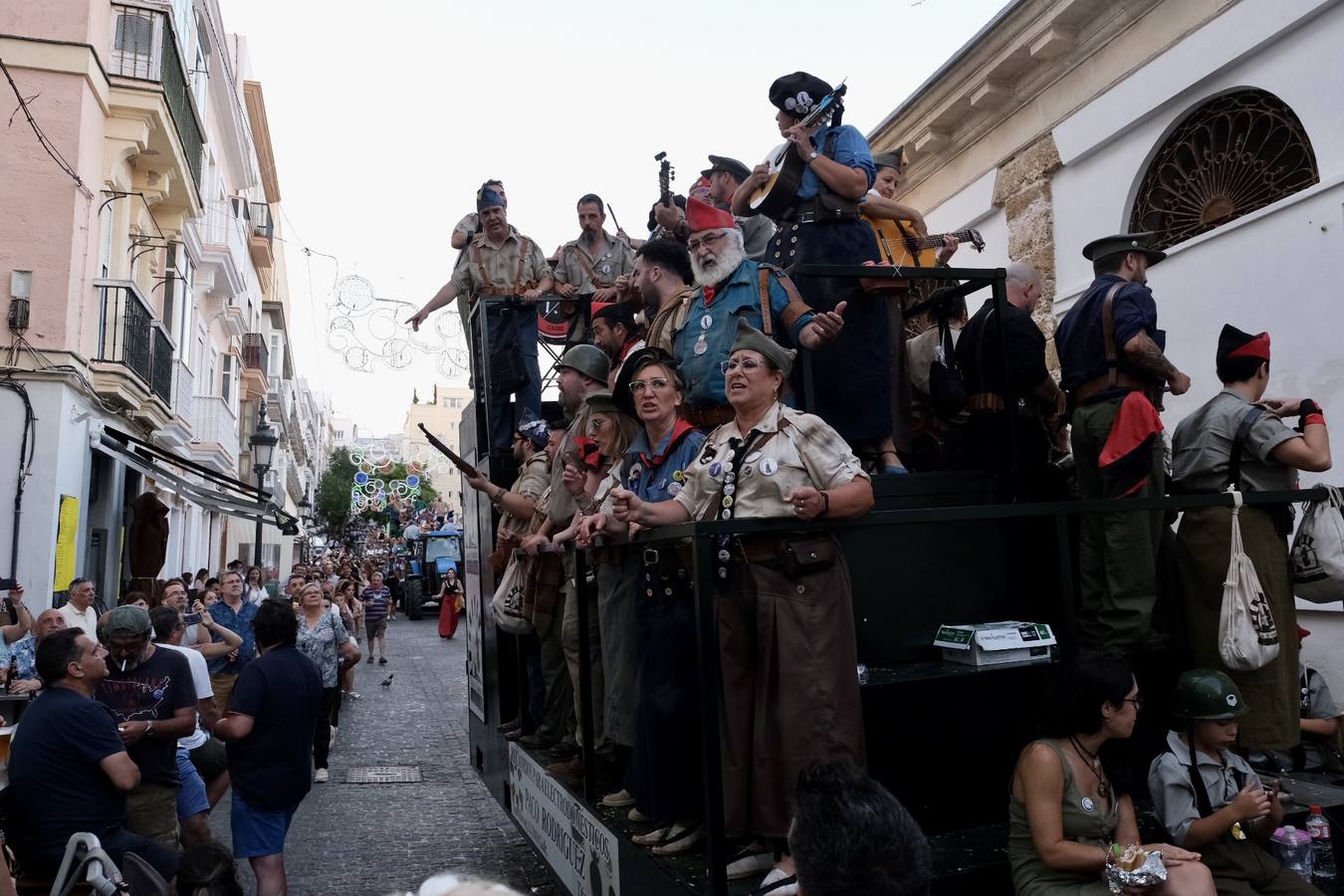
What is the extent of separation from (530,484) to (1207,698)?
3.35 m

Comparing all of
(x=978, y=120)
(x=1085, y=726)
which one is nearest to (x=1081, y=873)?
(x=1085, y=726)

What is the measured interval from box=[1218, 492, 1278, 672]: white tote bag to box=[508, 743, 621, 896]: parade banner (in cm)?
226

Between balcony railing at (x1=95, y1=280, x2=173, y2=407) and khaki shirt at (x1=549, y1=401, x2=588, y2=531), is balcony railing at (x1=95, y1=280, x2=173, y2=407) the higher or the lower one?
the higher one

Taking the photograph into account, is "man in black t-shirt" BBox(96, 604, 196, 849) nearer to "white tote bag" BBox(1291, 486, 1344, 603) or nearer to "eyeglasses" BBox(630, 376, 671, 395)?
"eyeglasses" BBox(630, 376, 671, 395)

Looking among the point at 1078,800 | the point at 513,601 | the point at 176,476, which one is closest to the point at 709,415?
the point at 513,601

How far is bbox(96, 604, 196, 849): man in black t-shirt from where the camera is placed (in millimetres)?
5156

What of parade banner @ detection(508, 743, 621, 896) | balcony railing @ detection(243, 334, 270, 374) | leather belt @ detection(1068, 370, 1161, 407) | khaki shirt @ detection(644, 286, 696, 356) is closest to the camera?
parade banner @ detection(508, 743, 621, 896)

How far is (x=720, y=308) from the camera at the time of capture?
4.37 m

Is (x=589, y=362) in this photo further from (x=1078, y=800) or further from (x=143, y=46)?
(x=143, y=46)

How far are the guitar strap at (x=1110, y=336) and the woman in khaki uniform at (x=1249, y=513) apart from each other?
0.40 metres

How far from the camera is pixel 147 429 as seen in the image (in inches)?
696

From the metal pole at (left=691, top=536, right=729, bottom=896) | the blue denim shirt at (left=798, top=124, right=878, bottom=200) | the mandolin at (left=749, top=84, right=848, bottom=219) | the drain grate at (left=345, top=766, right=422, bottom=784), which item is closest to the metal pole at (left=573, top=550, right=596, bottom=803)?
the metal pole at (left=691, top=536, right=729, bottom=896)

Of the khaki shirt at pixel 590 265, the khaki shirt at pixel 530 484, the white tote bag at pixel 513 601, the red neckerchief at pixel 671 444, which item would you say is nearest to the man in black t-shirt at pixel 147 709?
the white tote bag at pixel 513 601

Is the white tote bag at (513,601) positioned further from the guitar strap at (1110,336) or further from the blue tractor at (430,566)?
the blue tractor at (430,566)
